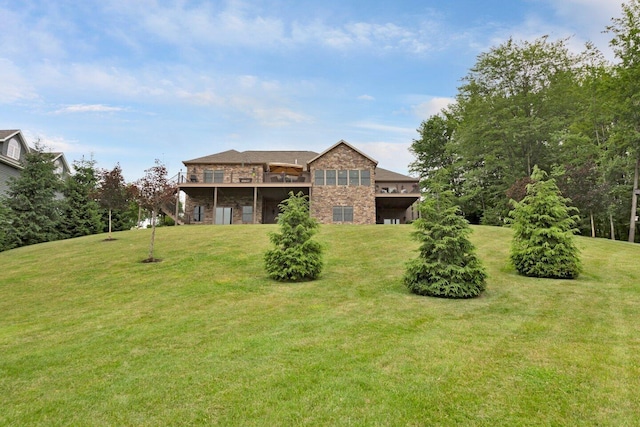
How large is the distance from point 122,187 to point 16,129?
52.5ft

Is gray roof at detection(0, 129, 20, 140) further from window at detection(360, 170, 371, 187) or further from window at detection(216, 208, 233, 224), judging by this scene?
window at detection(360, 170, 371, 187)

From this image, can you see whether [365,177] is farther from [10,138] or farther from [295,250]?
[10,138]

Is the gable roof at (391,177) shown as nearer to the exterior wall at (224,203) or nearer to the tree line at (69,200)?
the exterior wall at (224,203)

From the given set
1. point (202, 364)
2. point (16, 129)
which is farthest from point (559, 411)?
point (16, 129)

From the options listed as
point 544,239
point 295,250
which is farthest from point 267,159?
point 544,239

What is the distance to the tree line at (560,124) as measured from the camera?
68.5 feet

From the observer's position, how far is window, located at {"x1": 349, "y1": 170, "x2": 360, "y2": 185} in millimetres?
26381

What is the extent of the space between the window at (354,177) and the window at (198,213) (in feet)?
39.6

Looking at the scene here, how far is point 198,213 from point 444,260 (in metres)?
23.3

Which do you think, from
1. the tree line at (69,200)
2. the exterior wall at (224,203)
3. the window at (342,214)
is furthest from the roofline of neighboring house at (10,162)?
the window at (342,214)

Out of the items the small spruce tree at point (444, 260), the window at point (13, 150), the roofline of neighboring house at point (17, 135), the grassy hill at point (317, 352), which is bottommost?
the grassy hill at point (317, 352)

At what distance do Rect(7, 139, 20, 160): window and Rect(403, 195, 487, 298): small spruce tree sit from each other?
96.9ft

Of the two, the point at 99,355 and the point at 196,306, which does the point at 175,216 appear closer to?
the point at 196,306

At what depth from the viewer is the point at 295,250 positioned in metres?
9.82
